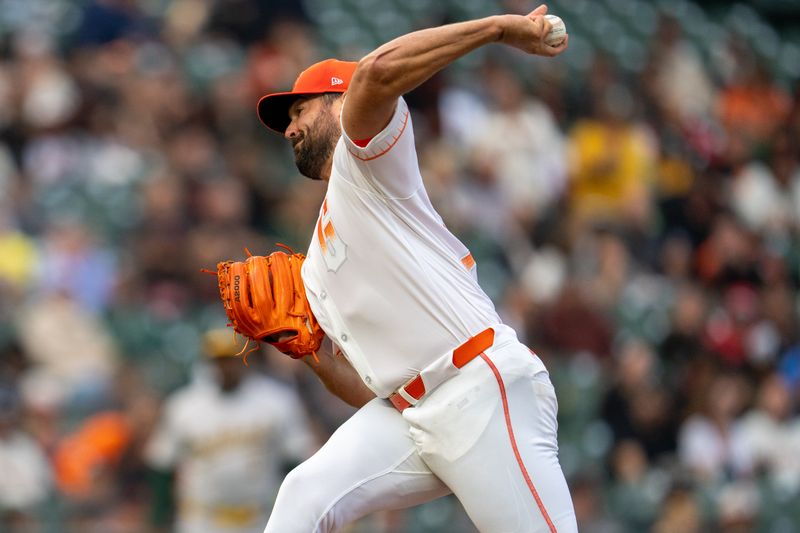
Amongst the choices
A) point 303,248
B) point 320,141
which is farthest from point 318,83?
point 303,248

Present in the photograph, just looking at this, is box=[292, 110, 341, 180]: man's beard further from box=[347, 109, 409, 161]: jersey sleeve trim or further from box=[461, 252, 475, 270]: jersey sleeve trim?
box=[461, 252, 475, 270]: jersey sleeve trim

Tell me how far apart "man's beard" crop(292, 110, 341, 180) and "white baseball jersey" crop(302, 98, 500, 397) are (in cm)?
16

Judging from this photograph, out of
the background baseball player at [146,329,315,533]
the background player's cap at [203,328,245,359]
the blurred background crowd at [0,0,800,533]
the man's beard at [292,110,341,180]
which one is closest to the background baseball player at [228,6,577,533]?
the man's beard at [292,110,341,180]

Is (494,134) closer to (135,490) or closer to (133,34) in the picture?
(133,34)

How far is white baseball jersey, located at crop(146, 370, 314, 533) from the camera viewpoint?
6738 millimetres

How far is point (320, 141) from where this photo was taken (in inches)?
144

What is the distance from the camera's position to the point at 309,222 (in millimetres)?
8102

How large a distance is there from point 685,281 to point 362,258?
647 cm

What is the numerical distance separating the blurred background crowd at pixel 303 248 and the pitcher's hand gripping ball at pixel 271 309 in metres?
3.14

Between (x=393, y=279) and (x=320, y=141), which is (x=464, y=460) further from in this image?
(x=320, y=141)

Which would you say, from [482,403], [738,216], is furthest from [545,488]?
[738,216]

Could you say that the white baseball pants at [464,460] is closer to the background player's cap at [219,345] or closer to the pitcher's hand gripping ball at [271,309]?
the pitcher's hand gripping ball at [271,309]

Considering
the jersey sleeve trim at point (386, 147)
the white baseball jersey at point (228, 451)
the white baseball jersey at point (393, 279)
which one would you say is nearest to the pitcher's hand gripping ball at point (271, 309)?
the white baseball jersey at point (393, 279)

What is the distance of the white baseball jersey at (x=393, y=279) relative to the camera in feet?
11.3
